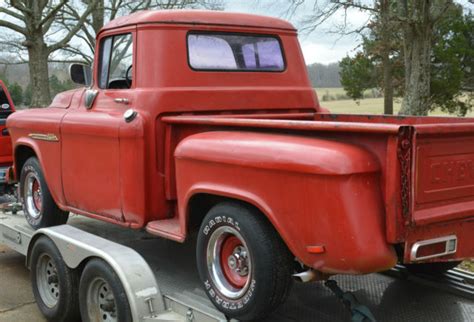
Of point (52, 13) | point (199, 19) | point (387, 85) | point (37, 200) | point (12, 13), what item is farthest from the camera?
point (12, 13)

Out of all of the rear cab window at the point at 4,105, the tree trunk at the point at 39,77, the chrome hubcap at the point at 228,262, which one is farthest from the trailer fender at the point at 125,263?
the tree trunk at the point at 39,77

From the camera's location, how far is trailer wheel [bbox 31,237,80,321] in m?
4.25

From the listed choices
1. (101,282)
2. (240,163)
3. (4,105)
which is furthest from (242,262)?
(4,105)

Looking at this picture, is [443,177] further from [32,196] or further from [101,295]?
[32,196]

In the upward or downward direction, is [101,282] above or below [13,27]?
below

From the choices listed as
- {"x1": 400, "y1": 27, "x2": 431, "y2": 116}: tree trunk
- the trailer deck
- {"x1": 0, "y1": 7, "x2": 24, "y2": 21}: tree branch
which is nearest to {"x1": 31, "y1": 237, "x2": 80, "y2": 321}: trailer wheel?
the trailer deck

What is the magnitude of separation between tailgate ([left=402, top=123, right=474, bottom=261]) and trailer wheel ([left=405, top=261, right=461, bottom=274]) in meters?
0.90

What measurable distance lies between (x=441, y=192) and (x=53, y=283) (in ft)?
9.95

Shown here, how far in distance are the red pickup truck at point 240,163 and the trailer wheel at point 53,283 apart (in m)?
0.44

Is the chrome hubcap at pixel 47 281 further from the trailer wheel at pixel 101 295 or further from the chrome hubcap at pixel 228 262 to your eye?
the chrome hubcap at pixel 228 262

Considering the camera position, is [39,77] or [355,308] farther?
[39,77]

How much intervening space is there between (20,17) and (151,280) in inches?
737

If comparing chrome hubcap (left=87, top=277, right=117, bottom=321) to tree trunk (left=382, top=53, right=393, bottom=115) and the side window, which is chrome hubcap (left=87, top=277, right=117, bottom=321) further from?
tree trunk (left=382, top=53, right=393, bottom=115)

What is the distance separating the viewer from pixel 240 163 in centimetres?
319
